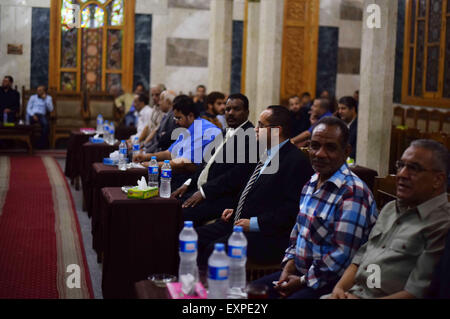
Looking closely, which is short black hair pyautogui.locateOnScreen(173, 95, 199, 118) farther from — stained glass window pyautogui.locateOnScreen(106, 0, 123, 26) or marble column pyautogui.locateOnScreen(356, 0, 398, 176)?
stained glass window pyautogui.locateOnScreen(106, 0, 123, 26)

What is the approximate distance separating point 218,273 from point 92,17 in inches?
508

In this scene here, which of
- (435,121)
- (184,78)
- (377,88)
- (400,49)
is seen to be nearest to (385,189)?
(377,88)

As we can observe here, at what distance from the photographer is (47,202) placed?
7688mm

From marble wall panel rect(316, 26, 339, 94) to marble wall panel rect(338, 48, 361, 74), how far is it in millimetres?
144

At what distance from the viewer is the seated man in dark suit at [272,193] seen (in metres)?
3.50

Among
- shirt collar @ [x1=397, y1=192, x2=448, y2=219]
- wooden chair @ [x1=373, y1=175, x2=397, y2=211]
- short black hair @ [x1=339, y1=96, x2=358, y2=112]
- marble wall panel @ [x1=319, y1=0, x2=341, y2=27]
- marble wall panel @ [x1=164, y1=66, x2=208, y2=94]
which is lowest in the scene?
wooden chair @ [x1=373, y1=175, x2=397, y2=211]

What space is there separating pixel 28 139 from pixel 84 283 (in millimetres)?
7798

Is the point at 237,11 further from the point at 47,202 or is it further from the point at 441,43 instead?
the point at 47,202

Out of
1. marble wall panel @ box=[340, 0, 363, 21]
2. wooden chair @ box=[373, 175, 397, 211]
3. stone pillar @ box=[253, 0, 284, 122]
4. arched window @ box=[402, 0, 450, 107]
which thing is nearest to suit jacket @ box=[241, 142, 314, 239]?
wooden chair @ box=[373, 175, 397, 211]

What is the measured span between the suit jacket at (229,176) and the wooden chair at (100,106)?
9070 millimetres

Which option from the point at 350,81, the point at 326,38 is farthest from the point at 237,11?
the point at 350,81

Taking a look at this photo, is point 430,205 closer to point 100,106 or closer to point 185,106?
point 185,106

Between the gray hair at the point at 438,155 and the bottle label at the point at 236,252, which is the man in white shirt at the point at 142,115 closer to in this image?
the bottle label at the point at 236,252

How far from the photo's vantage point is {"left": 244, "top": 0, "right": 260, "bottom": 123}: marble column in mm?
11281
